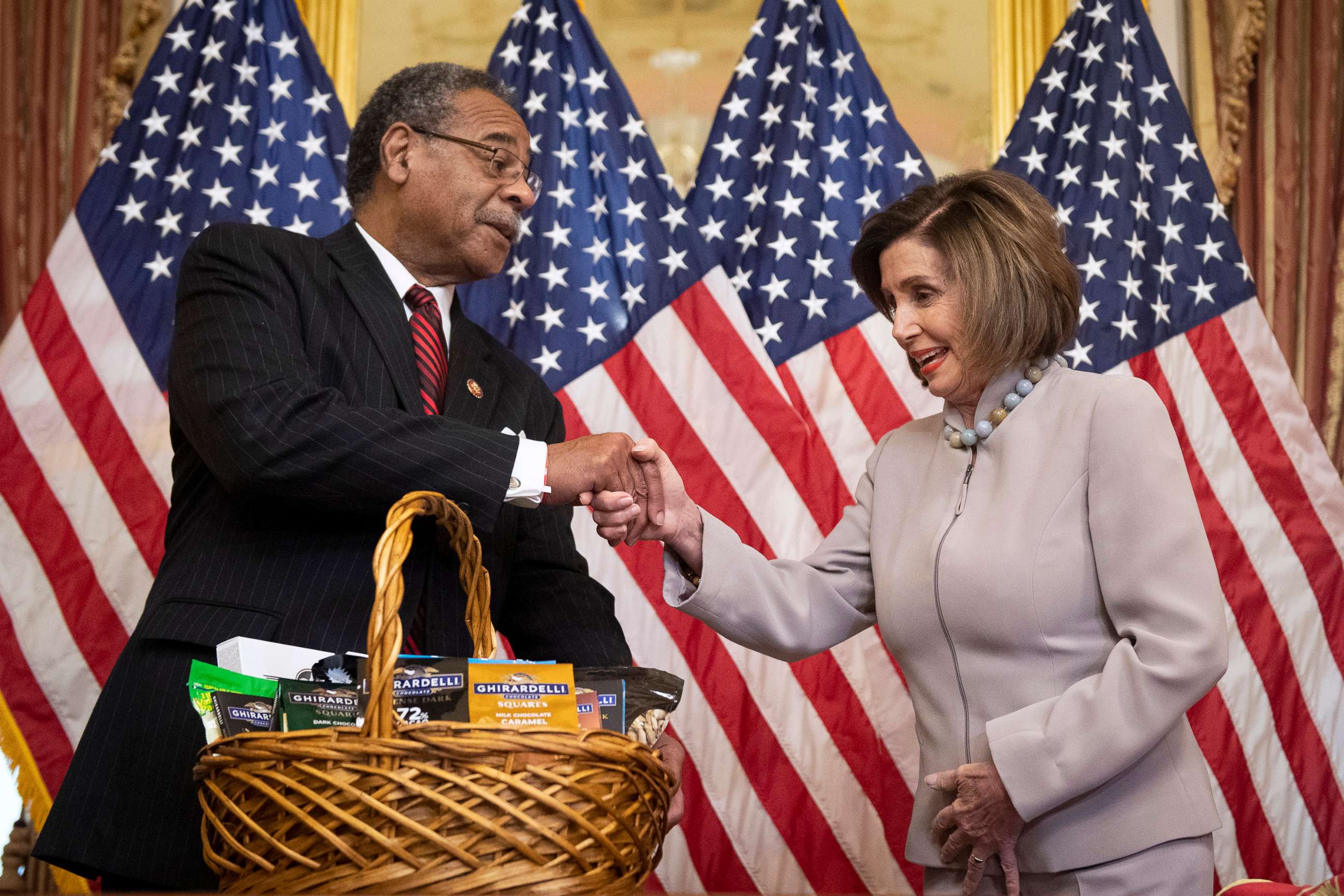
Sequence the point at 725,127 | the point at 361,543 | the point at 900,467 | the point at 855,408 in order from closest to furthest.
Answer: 1. the point at 361,543
2. the point at 900,467
3. the point at 855,408
4. the point at 725,127

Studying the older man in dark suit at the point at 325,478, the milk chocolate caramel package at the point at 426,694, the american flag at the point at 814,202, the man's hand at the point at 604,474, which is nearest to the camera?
the milk chocolate caramel package at the point at 426,694

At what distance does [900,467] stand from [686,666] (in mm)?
1288

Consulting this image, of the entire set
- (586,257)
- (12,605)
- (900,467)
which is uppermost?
(586,257)

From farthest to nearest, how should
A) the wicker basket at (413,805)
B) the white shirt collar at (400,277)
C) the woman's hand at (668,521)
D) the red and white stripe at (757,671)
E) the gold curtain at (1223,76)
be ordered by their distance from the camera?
the gold curtain at (1223,76) → the red and white stripe at (757,671) → the white shirt collar at (400,277) → the woman's hand at (668,521) → the wicker basket at (413,805)

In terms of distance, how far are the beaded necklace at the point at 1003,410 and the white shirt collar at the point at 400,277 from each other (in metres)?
0.91

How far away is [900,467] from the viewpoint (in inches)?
81.7

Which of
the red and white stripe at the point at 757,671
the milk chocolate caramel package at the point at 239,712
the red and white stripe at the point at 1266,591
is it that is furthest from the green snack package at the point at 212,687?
the red and white stripe at the point at 1266,591

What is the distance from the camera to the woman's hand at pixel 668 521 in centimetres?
198

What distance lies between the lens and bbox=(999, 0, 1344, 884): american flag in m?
3.16

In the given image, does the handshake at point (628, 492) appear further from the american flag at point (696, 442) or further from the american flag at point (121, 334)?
the american flag at point (121, 334)

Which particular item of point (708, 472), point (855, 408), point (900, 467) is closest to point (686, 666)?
point (708, 472)

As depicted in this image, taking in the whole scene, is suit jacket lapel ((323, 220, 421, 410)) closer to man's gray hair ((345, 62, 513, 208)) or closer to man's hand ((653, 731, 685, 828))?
man's gray hair ((345, 62, 513, 208))

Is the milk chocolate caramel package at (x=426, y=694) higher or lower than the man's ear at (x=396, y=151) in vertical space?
lower

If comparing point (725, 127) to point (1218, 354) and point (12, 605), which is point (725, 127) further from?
point (12, 605)
